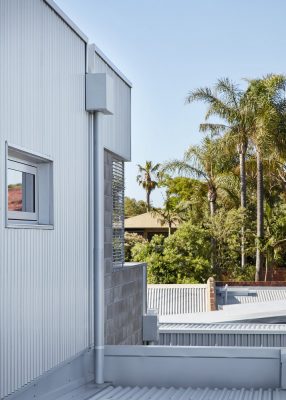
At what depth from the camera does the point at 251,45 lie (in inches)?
1893

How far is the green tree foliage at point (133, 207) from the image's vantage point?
65625mm

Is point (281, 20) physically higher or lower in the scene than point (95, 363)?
higher

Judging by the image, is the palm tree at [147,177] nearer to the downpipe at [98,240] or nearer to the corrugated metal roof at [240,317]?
the corrugated metal roof at [240,317]

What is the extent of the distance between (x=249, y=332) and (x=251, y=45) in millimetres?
35363

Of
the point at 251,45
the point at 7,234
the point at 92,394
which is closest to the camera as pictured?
the point at 7,234

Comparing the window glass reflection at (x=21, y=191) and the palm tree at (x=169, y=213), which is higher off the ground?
the palm tree at (x=169, y=213)

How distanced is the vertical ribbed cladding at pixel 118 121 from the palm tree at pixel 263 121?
23.9 m

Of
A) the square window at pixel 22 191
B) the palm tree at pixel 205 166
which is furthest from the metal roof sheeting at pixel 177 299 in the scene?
the square window at pixel 22 191

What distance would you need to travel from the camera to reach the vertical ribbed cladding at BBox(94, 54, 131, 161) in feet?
33.9

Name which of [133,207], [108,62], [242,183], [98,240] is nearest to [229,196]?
[242,183]

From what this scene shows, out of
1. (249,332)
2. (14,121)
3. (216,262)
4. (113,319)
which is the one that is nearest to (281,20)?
(216,262)

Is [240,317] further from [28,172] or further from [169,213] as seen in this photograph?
[169,213]

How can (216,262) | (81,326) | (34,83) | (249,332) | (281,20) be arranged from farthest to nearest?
(281,20)
(216,262)
(249,332)
(81,326)
(34,83)

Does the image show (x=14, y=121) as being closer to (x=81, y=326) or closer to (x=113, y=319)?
(x=81, y=326)
